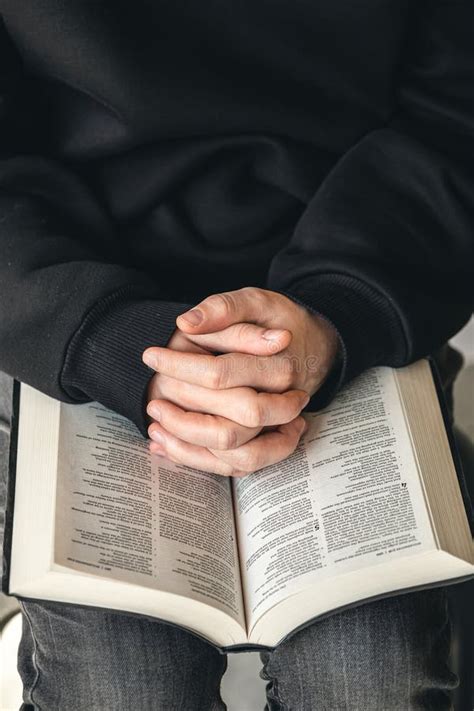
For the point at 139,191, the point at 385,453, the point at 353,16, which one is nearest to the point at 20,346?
the point at 139,191

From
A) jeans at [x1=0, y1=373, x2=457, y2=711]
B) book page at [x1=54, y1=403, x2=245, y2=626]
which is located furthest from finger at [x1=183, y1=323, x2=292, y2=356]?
jeans at [x1=0, y1=373, x2=457, y2=711]

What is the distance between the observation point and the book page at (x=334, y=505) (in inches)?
24.7

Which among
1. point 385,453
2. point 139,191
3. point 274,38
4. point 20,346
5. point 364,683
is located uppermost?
point 274,38

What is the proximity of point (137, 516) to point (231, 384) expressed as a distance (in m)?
0.13

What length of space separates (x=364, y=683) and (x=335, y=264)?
37 cm

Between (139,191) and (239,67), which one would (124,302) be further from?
(239,67)

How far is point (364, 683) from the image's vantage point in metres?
0.70

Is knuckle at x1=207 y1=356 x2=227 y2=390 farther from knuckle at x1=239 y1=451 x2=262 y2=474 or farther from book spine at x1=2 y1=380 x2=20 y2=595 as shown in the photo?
book spine at x1=2 y1=380 x2=20 y2=595

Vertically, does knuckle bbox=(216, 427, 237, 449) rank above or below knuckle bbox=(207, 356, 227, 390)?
below

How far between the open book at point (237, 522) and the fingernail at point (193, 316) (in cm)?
12

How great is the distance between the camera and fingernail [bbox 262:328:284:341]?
0.67 meters

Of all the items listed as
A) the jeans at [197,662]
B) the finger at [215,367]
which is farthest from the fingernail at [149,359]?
the jeans at [197,662]

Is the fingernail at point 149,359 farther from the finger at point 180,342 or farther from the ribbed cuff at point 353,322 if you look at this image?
the ribbed cuff at point 353,322

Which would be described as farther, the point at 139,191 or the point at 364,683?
the point at 139,191
